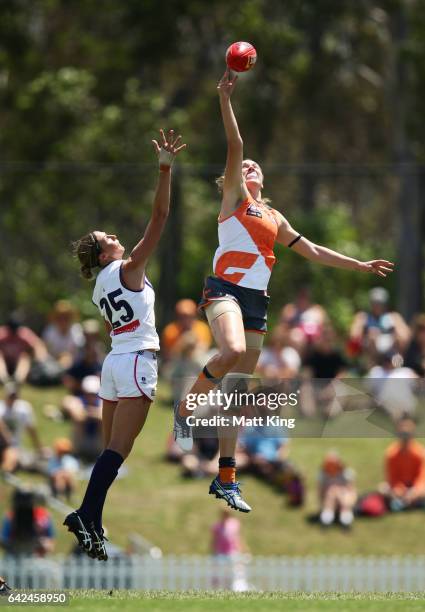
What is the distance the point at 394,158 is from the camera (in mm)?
25750

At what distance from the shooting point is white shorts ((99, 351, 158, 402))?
8453 mm

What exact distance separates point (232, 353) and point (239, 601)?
1.66 meters

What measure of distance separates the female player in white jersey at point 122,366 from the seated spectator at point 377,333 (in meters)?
9.02

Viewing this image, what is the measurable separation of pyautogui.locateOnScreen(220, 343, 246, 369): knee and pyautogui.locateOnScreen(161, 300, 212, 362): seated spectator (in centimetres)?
873

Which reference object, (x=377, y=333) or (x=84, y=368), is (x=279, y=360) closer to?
(x=377, y=333)

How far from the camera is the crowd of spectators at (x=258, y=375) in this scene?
648 inches

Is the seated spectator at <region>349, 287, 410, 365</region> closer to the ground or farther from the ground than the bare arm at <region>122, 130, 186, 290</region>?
farther from the ground

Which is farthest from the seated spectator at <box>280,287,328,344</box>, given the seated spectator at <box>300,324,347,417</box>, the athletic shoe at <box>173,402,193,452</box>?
the athletic shoe at <box>173,402,193,452</box>

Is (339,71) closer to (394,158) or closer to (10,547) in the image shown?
(394,158)

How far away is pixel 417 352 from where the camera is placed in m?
16.9

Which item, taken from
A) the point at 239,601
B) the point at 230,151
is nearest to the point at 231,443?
the point at 239,601

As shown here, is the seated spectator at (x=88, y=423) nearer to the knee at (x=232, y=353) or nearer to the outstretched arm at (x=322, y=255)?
the outstretched arm at (x=322, y=255)

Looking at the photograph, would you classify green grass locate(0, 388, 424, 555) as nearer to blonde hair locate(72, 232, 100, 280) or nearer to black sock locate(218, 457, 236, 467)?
black sock locate(218, 457, 236, 467)

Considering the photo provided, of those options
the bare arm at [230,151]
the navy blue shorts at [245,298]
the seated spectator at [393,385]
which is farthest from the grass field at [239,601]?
the seated spectator at [393,385]
